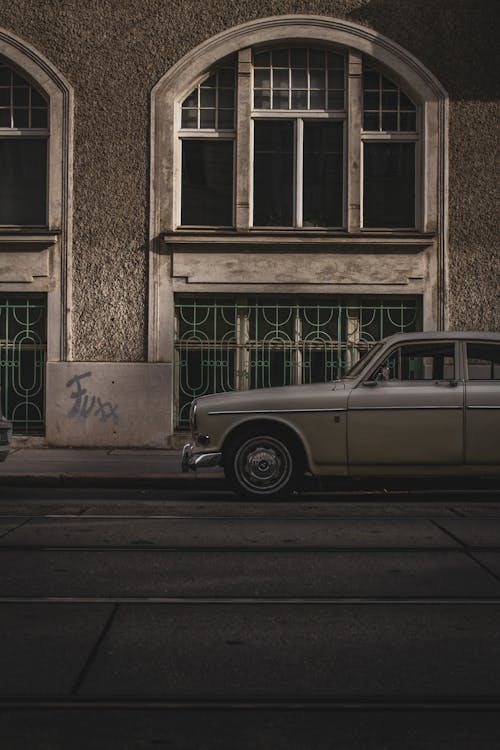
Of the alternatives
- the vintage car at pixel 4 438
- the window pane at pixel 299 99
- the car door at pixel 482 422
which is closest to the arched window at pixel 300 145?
the window pane at pixel 299 99

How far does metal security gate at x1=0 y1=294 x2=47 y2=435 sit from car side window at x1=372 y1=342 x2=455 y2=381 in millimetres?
7903

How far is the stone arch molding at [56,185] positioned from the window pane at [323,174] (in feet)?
12.5

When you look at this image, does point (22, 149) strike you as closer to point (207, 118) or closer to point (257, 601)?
point (207, 118)

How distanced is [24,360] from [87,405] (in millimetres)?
1319

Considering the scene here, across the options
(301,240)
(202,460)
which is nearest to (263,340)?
(301,240)

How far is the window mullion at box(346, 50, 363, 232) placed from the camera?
17.4 meters

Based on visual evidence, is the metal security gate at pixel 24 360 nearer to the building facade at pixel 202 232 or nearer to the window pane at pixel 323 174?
the building facade at pixel 202 232

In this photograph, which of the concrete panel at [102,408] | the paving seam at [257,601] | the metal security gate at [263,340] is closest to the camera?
the paving seam at [257,601]

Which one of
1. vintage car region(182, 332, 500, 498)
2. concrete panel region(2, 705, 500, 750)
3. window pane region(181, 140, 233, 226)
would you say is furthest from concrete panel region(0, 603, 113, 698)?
window pane region(181, 140, 233, 226)

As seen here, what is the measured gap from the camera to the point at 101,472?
13148mm

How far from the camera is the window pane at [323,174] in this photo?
17.7 metres

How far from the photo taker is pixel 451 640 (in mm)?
4871

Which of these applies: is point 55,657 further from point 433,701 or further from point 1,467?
point 1,467

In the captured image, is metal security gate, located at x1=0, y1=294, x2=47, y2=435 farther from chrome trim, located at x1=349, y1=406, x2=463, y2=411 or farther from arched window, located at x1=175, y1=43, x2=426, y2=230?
chrome trim, located at x1=349, y1=406, x2=463, y2=411
